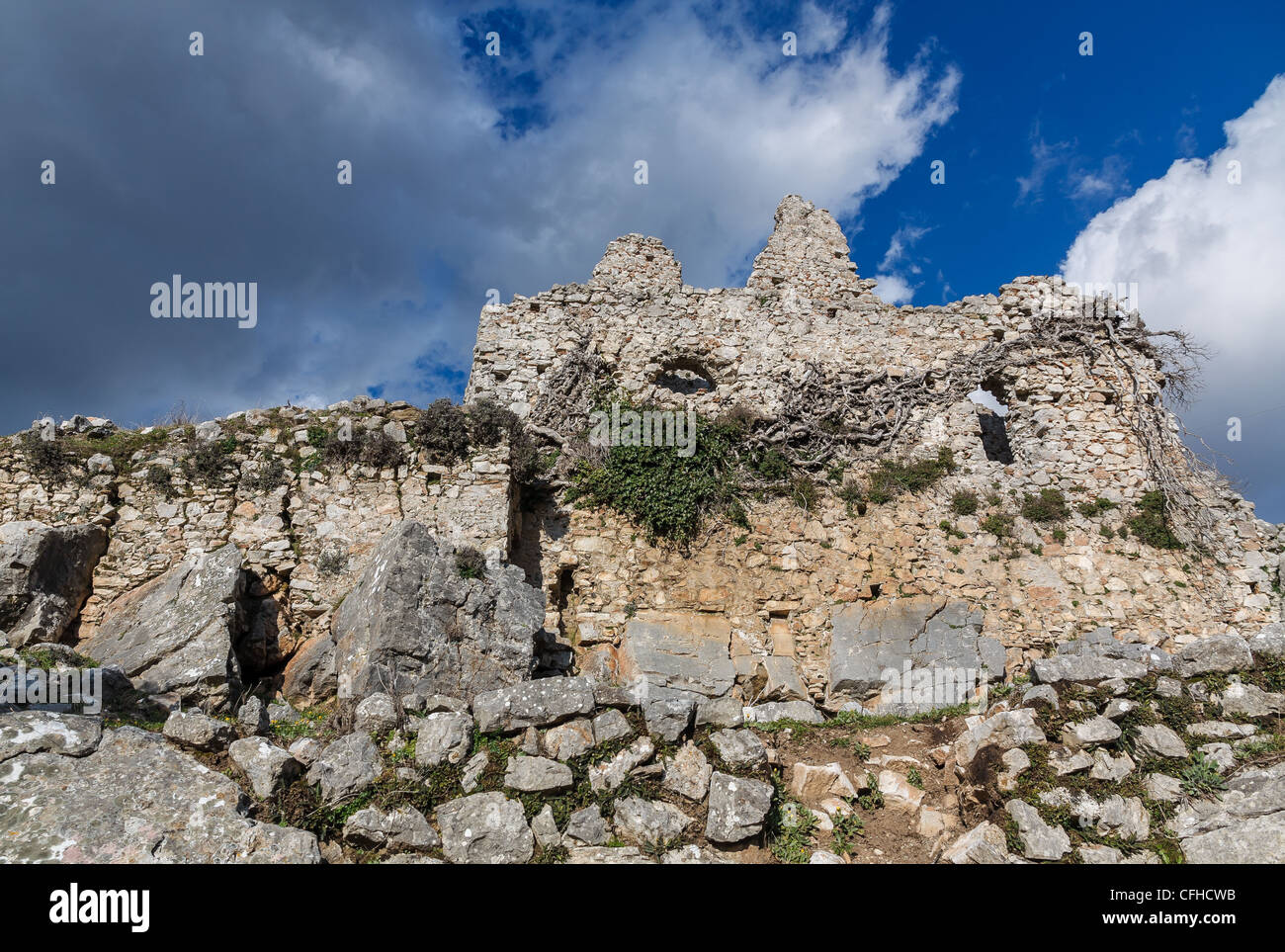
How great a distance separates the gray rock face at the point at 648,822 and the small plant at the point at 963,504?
8.42 meters

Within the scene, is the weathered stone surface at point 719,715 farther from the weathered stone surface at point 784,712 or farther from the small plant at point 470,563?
the small plant at point 470,563

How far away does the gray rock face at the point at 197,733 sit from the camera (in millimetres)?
5711

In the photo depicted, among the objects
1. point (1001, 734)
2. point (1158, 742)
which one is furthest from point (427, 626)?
point (1158, 742)

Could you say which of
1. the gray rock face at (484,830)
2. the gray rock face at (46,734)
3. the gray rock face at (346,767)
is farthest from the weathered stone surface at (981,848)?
the gray rock face at (46,734)

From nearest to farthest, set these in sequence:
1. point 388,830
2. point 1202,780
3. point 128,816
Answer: point 128,816
point 388,830
point 1202,780

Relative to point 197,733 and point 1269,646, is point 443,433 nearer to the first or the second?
point 197,733

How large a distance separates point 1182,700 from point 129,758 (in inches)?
368

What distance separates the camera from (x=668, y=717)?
6301 mm

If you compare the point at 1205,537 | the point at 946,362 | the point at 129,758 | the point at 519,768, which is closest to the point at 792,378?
the point at 946,362

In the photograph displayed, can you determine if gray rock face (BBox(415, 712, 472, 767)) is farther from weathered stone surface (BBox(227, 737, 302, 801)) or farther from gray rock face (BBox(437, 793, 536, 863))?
weathered stone surface (BBox(227, 737, 302, 801))

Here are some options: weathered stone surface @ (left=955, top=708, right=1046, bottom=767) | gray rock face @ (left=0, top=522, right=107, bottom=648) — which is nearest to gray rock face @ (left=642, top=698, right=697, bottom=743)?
weathered stone surface @ (left=955, top=708, right=1046, bottom=767)

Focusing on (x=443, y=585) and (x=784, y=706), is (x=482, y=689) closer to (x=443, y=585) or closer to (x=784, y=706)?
(x=443, y=585)

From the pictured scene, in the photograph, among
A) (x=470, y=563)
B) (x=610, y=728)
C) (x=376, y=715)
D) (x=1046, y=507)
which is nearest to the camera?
(x=610, y=728)

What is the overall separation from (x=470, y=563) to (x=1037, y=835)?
6484 mm
